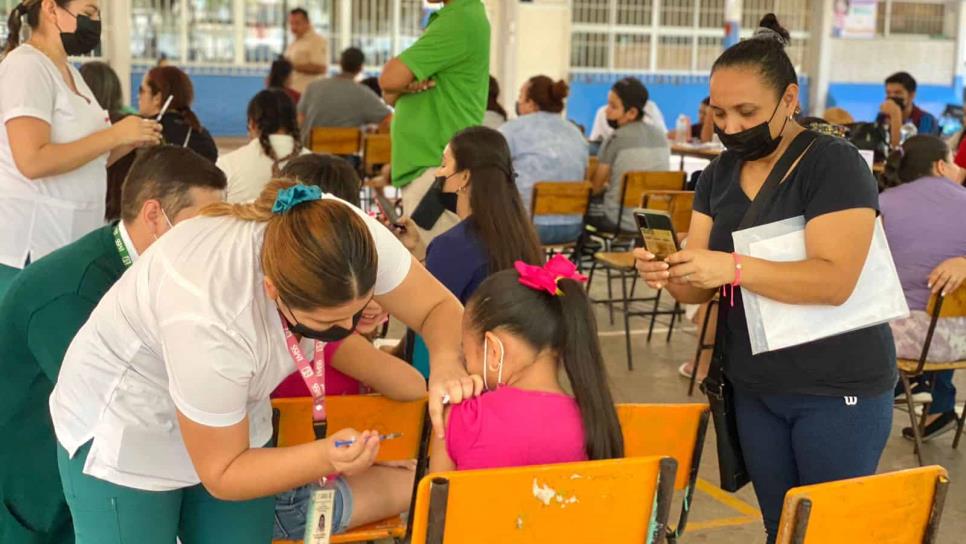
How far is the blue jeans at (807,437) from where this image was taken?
223 centimetres

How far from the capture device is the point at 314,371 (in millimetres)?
1968

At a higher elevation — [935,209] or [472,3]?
[472,3]

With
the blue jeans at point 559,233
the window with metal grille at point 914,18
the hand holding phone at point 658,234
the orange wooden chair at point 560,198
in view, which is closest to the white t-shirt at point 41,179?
the hand holding phone at point 658,234

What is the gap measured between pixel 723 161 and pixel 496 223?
3.46 feet

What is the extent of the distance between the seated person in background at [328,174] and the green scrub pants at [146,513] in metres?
1.54

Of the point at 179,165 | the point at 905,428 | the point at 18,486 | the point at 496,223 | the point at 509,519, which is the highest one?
the point at 179,165

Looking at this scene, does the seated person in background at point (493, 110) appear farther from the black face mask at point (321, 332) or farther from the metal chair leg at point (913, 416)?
the black face mask at point (321, 332)

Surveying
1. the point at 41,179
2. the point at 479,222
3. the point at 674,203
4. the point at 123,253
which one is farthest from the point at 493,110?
the point at 123,253

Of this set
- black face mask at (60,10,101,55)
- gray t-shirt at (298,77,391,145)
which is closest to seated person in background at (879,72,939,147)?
gray t-shirt at (298,77,391,145)

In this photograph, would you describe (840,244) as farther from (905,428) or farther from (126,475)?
(905,428)

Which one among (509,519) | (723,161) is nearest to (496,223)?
(723,161)

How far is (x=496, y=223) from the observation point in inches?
131

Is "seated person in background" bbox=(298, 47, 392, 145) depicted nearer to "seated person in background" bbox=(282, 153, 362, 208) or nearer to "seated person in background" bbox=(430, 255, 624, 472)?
"seated person in background" bbox=(282, 153, 362, 208)

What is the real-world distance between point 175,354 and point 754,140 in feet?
3.80
